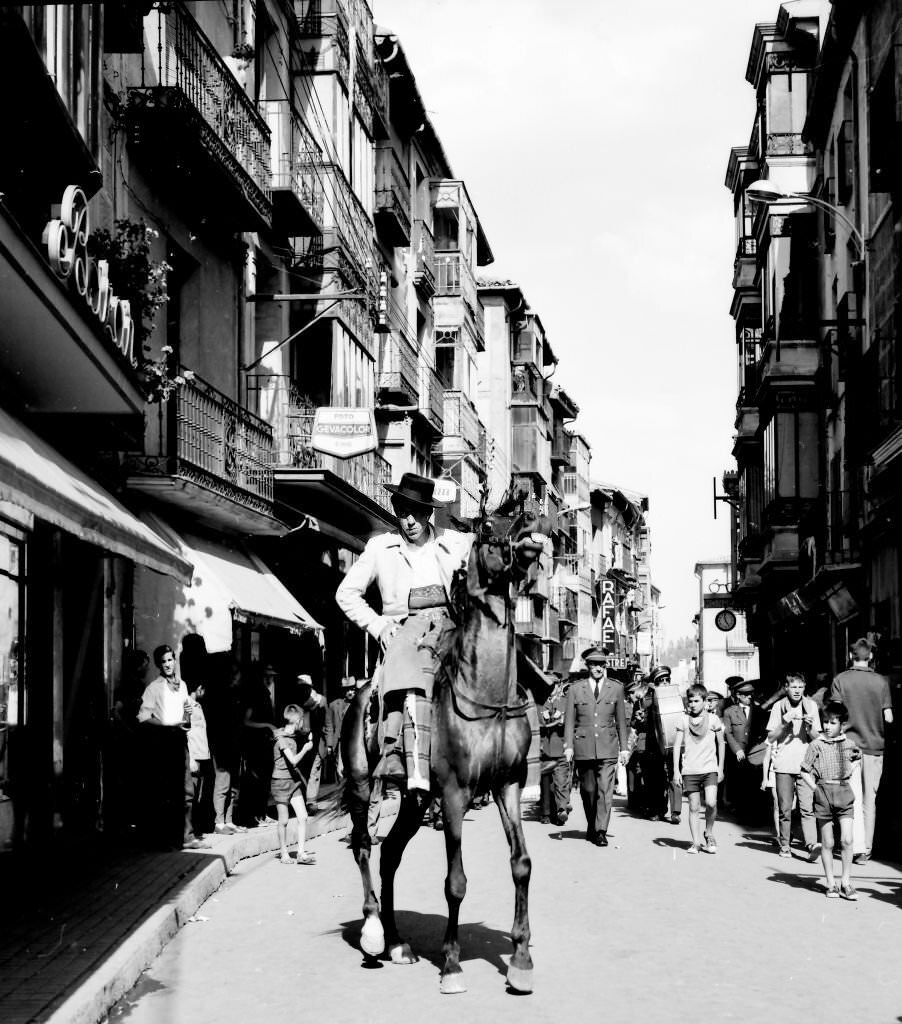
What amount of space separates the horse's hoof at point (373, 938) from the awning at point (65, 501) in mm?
2792

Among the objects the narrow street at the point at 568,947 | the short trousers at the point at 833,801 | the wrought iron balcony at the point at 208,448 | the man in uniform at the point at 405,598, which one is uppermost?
the wrought iron balcony at the point at 208,448

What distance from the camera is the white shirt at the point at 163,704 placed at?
14.9 meters

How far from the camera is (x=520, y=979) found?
26.7 feet

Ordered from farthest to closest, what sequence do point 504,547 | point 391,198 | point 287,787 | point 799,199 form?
point 391,198 < point 799,199 < point 287,787 < point 504,547

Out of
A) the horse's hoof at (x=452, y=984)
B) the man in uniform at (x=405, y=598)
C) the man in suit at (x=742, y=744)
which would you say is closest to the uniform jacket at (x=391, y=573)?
the man in uniform at (x=405, y=598)

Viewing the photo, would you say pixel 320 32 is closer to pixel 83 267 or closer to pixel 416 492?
pixel 83 267

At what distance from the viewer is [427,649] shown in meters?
9.20

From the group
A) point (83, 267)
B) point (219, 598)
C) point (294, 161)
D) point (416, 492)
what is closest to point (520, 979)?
point (416, 492)

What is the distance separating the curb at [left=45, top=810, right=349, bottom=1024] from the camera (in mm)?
7445

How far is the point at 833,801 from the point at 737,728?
731 cm

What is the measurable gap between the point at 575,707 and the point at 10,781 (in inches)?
243

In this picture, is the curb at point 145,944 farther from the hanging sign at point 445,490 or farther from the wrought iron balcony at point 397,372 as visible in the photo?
the wrought iron balcony at point 397,372

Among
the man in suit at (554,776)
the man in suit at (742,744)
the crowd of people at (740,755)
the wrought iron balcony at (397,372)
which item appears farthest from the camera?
the wrought iron balcony at (397,372)

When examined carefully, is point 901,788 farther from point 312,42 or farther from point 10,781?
point 312,42
